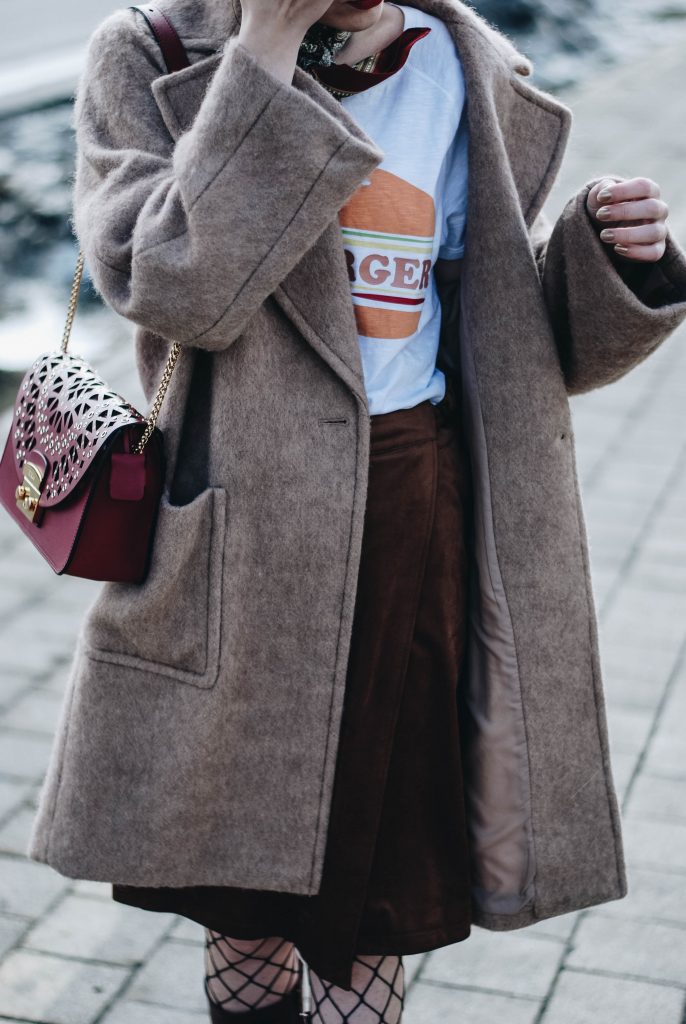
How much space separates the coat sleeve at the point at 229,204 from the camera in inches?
63.4

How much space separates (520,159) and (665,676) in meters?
2.16

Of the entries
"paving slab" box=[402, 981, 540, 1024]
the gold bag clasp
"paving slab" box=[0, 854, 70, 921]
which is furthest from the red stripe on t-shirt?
"paving slab" box=[0, 854, 70, 921]

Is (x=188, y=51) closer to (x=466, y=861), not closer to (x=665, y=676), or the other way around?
(x=466, y=861)

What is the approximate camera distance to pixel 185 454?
184cm

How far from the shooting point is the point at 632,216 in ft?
5.92

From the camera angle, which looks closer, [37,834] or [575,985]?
[37,834]

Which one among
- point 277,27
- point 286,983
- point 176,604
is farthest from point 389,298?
point 286,983

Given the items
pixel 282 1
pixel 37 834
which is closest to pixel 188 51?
pixel 282 1

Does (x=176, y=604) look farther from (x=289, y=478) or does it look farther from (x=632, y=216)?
(x=632, y=216)

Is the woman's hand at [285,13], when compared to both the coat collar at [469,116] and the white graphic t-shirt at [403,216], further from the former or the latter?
the white graphic t-shirt at [403,216]

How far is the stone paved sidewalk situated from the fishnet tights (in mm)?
537

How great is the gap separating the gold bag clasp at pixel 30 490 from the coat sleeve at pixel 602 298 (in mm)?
753

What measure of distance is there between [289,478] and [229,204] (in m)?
0.37

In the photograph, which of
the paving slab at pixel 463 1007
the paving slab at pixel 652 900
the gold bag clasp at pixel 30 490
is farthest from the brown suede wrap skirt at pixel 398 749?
the paving slab at pixel 652 900
